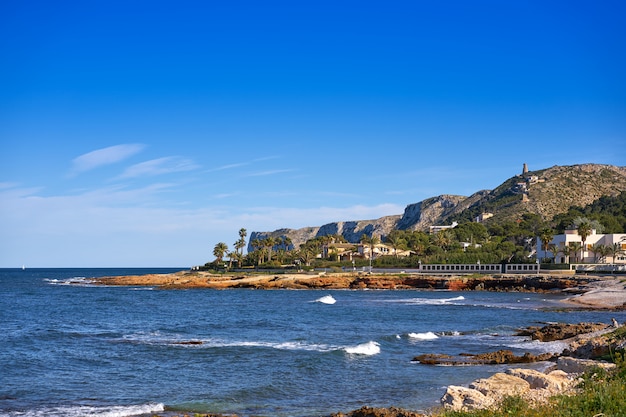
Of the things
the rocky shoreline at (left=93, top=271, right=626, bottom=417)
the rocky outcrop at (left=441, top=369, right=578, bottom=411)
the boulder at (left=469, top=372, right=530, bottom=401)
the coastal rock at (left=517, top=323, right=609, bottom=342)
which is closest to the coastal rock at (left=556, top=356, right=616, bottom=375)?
the rocky shoreline at (left=93, top=271, right=626, bottom=417)

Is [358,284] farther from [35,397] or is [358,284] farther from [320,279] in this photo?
[35,397]

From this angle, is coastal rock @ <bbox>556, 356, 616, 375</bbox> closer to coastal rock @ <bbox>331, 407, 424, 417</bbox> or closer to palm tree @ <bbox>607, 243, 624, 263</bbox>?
coastal rock @ <bbox>331, 407, 424, 417</bbox>

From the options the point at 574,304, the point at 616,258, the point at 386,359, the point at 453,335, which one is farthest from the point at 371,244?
the point at 386,359

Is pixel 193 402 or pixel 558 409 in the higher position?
pixel 558 409

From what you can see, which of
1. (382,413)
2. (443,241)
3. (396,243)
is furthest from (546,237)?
(382,413)

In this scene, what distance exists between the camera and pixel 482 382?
17.9 m

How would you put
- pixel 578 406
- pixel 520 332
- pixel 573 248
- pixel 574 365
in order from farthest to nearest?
pixel 573 248, pixel 520 332, pixel 574 365, pixel 578 406

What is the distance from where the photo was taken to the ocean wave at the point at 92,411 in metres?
19.1

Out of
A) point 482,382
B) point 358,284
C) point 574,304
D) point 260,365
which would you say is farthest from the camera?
point 358,284

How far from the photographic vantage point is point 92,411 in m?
19.6

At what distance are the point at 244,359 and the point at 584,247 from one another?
99.3 metres

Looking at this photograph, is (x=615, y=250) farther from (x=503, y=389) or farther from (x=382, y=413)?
(x=382, y=413)

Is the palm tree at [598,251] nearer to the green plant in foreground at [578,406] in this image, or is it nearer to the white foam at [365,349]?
the white foam at [365,349]

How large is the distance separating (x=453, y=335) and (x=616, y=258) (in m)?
85.1
